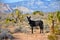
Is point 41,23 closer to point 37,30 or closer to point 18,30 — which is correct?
point 37,30

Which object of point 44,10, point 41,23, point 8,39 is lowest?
point 8,39

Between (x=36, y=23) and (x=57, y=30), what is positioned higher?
(x=36, y=23)

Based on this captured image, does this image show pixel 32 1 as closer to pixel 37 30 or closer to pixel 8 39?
pixel 37 30

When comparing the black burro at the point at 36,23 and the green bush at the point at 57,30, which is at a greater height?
the black burro at the point at 36,23

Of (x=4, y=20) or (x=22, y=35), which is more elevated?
(x=4, y=20)

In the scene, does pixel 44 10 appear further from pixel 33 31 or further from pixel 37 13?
pixel 33 31

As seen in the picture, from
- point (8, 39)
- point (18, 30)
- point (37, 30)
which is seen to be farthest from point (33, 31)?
point (8, 39)

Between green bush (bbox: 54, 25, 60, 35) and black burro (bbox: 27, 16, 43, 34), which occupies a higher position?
black burro (bbox: 27, 16, 43, 34)

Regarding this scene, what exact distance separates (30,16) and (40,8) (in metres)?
0.21

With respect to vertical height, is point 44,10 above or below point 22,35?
above

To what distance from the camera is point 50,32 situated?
9.18 ft

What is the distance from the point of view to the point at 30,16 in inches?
113

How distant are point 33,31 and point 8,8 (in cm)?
56

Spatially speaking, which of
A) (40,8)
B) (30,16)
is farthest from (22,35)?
(40,8)
